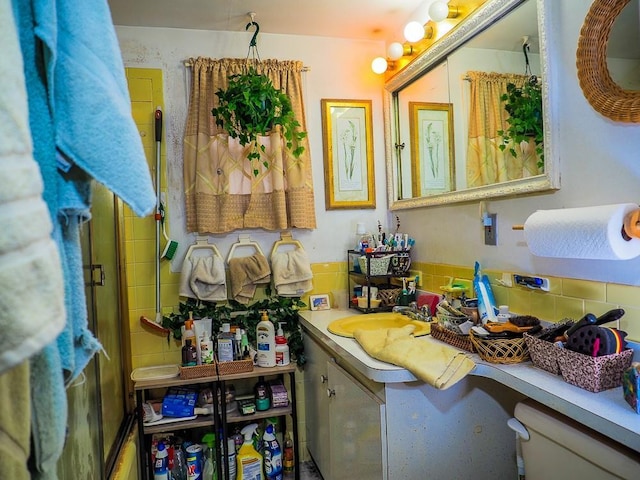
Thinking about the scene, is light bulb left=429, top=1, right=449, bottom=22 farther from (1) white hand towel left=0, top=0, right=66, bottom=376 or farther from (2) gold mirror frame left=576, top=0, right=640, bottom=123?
(1) white hand towel left=0, top=0, right=66, bottom=376

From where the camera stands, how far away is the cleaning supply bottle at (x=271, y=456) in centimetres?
215

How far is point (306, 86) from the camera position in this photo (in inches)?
96.3

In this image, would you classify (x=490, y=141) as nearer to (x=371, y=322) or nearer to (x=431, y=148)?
(x=431, y=148)

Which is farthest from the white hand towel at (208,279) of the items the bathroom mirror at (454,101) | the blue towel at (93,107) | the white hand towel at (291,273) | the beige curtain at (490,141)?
the blue towel at (93,107)

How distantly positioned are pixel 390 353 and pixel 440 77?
4.43 ft

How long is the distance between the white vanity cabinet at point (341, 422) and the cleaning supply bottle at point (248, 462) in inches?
11.4

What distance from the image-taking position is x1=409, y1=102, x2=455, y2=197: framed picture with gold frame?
2.02 m

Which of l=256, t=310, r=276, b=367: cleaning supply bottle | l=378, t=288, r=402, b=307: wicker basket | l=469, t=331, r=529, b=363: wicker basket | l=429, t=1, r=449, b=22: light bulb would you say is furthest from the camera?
l=378, t=288, r=402, b=307: wicker basket

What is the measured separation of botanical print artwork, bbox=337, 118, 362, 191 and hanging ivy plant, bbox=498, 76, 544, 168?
0.99m

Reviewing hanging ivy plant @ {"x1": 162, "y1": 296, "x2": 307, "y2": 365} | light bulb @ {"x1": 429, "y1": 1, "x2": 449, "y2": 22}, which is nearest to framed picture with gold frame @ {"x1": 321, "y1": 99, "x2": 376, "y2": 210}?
hanging ivy plant @ {"x1": 162, "y1": 296, "x2": 307, "y2": 365}

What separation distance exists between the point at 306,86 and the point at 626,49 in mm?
1616

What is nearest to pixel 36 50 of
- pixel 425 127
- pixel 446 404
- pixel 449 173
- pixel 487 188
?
pixel 446 404

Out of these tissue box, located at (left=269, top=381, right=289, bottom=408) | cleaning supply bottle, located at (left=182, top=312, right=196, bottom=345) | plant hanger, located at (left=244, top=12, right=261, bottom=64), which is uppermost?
plant hanger, located at (left=244, top=12, right=261, bottom=64)

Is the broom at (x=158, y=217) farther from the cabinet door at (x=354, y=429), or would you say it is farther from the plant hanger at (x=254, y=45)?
the cabinet door at (x=354, y=429)
